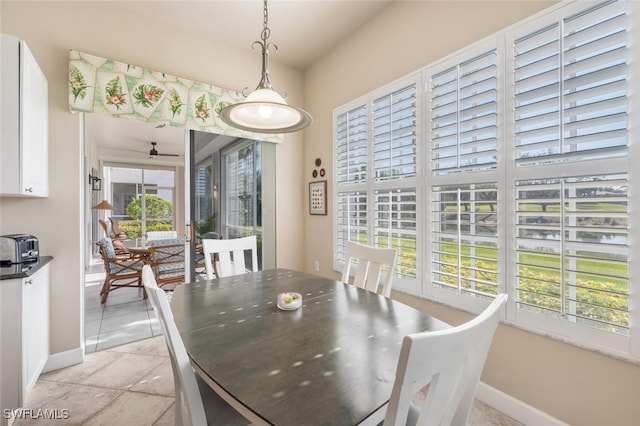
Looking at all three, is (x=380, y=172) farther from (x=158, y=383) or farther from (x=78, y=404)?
(x=78, y=404)

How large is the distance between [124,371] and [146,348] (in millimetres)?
382

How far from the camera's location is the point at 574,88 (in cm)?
149

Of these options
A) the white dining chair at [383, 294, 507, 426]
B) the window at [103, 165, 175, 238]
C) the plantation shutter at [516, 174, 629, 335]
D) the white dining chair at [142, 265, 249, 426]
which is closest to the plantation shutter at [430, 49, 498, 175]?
the plantation shutter at [516, 174, 629, 335]

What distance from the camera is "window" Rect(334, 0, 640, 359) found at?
1385 mm

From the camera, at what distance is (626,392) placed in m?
1.35

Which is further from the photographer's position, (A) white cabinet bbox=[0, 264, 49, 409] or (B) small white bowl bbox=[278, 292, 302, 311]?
(A) white cabinet bbox=[0, 264, 49, 409]

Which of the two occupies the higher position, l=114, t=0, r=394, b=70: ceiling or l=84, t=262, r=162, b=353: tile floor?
l=114, t=0, r=394, b=70: ceiling

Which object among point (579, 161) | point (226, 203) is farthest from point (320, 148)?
point (579, 161)

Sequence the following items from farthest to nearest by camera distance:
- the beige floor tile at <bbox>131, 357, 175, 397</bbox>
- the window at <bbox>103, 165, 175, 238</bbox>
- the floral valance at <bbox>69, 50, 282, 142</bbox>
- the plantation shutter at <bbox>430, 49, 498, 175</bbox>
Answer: the window at <bbox>103, 165, 175, 238</bbox> < the floral valance at <bbox>69, 50, 282, 142</bbox> < the beige floor tile at <bbox>131, 357, 175, 397</bbox> < the plantation shutter at <bbox>430, 49, 498, 175</bbox>

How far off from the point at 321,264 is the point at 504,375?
6.89ft

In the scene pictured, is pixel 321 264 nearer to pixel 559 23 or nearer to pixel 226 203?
pixel 226 203

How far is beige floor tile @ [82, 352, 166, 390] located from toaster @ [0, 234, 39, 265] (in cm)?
103

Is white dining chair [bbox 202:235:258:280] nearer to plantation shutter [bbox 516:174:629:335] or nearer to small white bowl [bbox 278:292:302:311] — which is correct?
small white bowl [bbox 278:292:302:311]

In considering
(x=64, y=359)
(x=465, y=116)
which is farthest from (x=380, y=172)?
(x=64, y=359)
